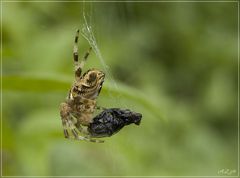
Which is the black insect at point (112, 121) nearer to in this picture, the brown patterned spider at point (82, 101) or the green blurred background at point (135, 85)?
the brown patterned spider at point (82, 101)

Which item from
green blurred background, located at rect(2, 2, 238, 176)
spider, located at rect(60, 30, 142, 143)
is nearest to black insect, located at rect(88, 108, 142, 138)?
spider, located at rect(60, 30, 142, 143)

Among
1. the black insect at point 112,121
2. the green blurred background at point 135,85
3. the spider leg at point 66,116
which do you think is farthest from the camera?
the green blurred background at point 135,85

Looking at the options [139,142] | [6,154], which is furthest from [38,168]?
[139,142]

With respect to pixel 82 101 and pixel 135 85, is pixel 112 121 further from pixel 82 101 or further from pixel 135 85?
pixel 135 85

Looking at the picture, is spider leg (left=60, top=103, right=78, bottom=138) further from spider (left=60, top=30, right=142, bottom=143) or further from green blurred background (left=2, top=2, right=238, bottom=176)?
green blurred background (left=2, top=2, right=238, bottom=176)

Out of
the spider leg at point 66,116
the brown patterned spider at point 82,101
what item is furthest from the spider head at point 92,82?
the spider leg at point 66,116

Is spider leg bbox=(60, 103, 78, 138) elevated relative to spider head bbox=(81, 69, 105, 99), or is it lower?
lower

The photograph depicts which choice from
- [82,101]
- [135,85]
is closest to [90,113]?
[82,101]
